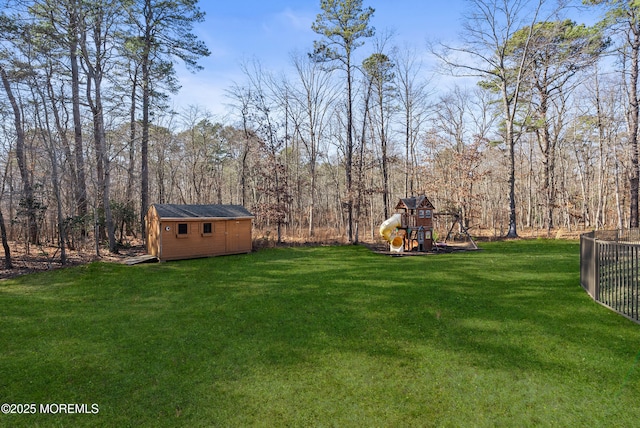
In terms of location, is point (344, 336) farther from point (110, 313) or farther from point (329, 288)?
point (110, 313)

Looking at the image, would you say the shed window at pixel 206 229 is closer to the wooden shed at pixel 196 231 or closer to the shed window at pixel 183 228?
the wooden shed at pixel 196 231

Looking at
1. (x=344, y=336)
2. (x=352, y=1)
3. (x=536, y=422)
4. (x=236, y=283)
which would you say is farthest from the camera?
(x=352, y=1)

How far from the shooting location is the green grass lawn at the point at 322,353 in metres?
3.02

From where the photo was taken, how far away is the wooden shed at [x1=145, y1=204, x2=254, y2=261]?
1144 centimetres

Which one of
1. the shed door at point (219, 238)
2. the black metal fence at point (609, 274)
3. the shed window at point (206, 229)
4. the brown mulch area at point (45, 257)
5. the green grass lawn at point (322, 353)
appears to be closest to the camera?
the green grass lawn at point (322, 353)

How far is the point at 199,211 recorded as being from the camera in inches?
501

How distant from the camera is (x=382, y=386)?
3.42 metres

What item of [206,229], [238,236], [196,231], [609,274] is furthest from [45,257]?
[609,274]

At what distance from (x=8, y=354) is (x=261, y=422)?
3966 mm

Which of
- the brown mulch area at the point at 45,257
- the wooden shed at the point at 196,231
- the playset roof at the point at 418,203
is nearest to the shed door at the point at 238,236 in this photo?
the wooden shed at the point at 196,231

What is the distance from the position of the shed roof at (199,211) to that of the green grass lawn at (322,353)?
4.26 meters

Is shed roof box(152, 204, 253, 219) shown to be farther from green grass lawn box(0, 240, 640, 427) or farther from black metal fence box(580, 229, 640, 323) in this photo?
black metal fence box(580, 229, 640, 323)

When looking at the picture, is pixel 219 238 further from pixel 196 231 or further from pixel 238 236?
pixel 196 231

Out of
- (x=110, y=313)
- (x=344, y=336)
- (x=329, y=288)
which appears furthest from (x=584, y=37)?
(x=110, y=313)
